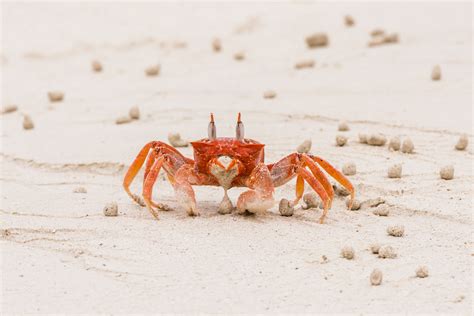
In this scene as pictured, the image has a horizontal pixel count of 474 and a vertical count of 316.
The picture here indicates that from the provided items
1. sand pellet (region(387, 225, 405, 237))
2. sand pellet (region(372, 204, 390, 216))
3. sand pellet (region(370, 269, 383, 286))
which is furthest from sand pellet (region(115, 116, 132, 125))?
sand pellet (region(370, 269, 383, 286))

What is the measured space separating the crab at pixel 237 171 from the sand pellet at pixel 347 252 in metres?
0.64

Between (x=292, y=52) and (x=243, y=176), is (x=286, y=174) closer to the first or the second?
(x=243, y=176)

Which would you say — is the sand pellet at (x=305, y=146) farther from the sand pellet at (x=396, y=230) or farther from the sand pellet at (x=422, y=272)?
the sand pellet at (x=422, y=272)

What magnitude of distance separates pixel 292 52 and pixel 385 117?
3.17m

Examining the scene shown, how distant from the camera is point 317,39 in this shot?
10.5m

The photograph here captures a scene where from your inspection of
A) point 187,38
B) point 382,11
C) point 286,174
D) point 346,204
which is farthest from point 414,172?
point 187,38

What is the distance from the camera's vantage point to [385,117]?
766cm

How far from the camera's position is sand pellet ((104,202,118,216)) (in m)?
5.41

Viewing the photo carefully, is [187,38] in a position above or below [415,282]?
above

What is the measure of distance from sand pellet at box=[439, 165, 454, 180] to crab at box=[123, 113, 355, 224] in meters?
→ 0.97

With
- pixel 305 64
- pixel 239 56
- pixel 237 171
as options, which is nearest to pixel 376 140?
pixel 237 171

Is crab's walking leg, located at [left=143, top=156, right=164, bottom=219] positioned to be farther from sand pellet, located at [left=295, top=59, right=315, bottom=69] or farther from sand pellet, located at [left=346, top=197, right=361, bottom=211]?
sand pellet, located at [left=295, top=59, right=315, bottom=69]

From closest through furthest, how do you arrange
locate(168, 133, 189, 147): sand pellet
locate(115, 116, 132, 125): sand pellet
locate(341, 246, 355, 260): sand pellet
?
locate(341, 246, 355, 260): sand pellet < locate(168, 133, 189, 147): sand pellet < locate(115, 116, 132, 125): sand pellet

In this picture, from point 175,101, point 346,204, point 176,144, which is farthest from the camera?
point 175,101
